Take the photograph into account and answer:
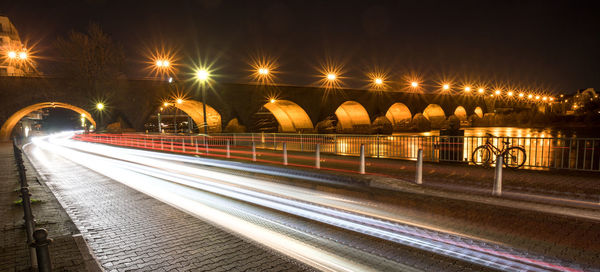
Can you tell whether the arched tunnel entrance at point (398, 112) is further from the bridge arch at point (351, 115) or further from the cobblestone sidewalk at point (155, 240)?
the cobblestone sidewalk at point (155, 240)

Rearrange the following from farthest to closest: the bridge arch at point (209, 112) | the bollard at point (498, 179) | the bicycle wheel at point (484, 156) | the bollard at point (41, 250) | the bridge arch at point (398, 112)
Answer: the bridge arch at point (398, 112) < the bridge arch at point (209, 112) < the bicycle wheel at point (484, 156) < the bollard at point (498, 179) < the bollard at point (41, 250)

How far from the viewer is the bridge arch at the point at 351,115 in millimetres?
46297

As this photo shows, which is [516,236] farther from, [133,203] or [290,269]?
[133,203]

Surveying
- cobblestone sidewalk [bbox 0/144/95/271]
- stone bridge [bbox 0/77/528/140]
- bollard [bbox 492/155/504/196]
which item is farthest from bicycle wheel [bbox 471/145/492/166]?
stone bridge [bbox 0/77/528/140]

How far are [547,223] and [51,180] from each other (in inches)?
530

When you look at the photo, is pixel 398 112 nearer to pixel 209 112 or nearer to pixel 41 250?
pixel 209 112

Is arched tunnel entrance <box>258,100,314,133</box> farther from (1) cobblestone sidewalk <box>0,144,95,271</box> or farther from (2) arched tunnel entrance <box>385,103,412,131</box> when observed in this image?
(1) cobblestone sidewalk <box>0,144,95,271</box>

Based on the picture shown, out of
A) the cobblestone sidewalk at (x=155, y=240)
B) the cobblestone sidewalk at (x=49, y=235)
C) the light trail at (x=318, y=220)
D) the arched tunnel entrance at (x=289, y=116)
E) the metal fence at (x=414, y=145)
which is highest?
the arched tunnel entrance at (x=289, y=116)

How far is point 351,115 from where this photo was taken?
50312mm

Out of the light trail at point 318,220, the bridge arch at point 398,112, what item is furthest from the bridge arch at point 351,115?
the light trail at point 318,220

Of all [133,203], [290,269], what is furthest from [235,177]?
[290,269]

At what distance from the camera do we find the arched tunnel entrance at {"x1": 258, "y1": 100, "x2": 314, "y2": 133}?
40.9 meters

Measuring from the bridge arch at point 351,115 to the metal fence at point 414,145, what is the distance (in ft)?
86.4

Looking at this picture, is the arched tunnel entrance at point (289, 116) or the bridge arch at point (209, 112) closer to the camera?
the bridge arch at point (209, 112)
